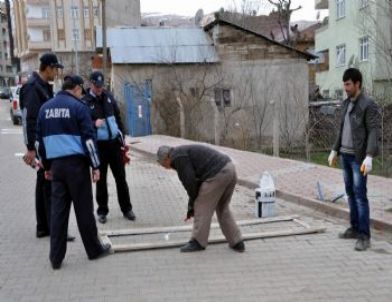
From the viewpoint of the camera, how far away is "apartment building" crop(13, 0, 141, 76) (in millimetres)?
72250

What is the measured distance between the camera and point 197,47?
2238cm

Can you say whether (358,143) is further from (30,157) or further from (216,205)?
(30,157)

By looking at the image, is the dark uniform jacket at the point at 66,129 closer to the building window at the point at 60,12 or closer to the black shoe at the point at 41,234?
the black shoe at the point at 41,234

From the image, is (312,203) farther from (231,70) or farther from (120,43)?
(120,43)

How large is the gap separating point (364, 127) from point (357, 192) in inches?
28.5

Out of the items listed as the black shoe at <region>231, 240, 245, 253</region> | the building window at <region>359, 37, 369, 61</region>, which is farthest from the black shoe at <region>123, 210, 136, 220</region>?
the building window at <region>359, 37, 369, 61</region>

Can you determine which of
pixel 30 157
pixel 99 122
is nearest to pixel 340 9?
pixel 99 122

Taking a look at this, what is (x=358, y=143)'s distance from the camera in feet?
18.8

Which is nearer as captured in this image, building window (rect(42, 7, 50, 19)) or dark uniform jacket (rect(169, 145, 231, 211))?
dark uniform jacket (rect(169, 145, 231, 211))

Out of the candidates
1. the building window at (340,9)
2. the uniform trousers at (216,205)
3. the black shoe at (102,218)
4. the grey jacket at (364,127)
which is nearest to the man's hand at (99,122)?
the black shoe at (102,218)

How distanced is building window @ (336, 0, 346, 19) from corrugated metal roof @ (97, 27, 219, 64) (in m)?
14.8

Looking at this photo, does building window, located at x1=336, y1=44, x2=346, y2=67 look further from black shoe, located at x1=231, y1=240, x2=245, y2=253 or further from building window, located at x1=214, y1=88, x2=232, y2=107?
black shoe, located at x1=231, y1=240, x2=245, y2=253

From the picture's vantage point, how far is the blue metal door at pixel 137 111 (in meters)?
19.2

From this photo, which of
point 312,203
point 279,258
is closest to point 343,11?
point 312,203
